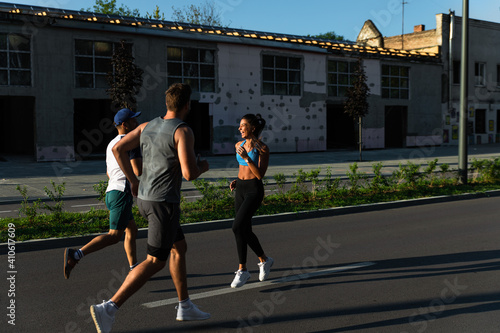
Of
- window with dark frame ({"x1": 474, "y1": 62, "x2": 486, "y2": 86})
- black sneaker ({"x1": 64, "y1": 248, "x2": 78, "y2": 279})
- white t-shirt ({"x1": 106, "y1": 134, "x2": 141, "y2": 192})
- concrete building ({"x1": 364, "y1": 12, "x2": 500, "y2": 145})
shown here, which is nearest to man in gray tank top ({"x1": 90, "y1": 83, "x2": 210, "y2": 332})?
white t-shirt ({"x1": 106, "y1": 134, "x2": 141, "y2": 192})

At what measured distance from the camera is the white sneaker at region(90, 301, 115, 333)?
3945mm

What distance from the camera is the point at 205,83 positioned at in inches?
1067

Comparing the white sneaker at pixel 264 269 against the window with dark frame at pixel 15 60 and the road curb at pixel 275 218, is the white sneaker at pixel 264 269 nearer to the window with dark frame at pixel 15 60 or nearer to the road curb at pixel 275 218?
the road curb at pixel 275 218

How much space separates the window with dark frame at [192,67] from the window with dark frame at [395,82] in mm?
12817

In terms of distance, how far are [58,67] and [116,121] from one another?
19.2 meters

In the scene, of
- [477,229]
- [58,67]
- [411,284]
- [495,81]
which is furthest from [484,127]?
[411,284]

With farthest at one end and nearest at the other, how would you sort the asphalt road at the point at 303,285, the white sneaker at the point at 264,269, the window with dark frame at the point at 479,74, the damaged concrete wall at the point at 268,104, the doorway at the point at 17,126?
1. the window with dark frame at the point at 479,74
2. the damaged concrete wall at the point at 268,104
3. the doorway at the point at 17,126
4. the white sneaker at the point at 264,269
5. the asphalt road at the point at 303,285

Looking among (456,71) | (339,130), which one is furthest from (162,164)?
(456,71)

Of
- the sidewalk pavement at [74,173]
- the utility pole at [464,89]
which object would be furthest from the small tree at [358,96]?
the utility pole at [464,89]

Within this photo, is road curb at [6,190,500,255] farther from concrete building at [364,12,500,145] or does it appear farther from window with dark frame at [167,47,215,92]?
concrete building at [364,12,500,145]

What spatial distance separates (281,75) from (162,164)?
26183mm

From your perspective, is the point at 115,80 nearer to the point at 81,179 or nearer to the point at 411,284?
the point at 81,179

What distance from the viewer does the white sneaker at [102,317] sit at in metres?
3.95

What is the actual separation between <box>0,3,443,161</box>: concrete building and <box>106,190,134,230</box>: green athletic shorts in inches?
741
